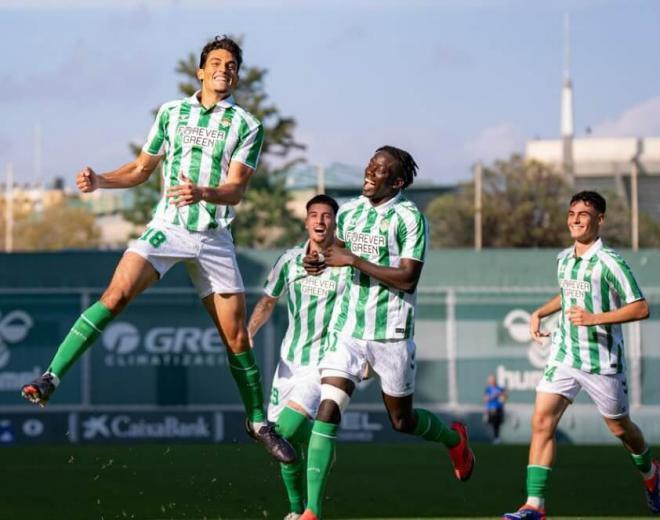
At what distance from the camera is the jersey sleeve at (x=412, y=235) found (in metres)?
9.94

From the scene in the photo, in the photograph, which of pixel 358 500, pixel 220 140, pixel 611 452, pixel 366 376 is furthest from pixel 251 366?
pixel 611 452

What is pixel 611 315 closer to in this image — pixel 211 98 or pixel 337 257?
pixel 337 257

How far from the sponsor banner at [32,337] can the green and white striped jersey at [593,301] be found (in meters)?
16.1

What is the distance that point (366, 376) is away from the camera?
33.8 ft

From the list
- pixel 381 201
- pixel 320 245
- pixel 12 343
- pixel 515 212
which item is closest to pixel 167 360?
pixel 12 343

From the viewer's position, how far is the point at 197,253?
987cm

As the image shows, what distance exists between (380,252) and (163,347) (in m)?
17.4

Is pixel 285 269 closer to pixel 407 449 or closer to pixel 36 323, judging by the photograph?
pixel 407 449

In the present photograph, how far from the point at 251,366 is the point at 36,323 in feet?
54.1

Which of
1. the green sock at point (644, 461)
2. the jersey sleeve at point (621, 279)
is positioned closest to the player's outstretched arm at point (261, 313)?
the jersey sleeve at point (621, 279)

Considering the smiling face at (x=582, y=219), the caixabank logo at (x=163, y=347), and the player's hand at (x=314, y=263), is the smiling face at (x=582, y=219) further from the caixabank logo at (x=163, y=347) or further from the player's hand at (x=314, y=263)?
the caixabank logo at (x=163, y=347)

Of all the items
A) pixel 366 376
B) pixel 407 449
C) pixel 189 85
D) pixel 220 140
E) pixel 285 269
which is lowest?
pixel 407 449

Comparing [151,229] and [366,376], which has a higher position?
[151,229]

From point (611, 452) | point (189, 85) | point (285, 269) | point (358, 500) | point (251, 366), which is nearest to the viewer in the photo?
point (251, 366)
